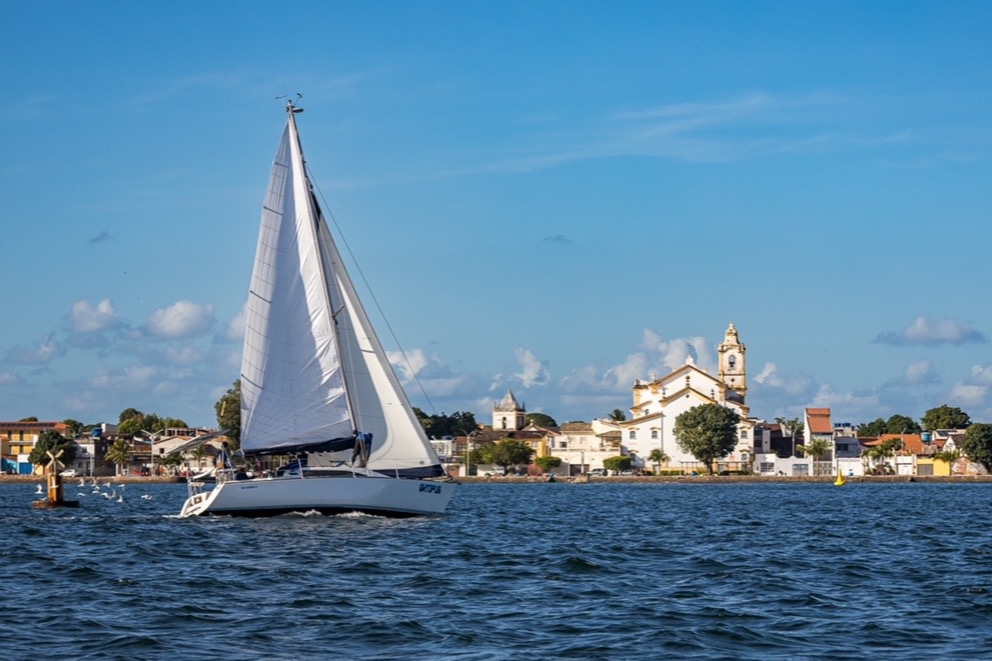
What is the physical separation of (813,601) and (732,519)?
31.3m

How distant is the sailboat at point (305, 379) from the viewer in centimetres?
4912

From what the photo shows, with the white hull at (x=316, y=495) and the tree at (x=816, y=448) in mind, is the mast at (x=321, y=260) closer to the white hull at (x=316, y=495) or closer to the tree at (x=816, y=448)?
the white hull at (x=316, y=495)

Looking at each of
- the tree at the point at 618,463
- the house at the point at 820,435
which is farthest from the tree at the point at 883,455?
the tree at the point at 618,463

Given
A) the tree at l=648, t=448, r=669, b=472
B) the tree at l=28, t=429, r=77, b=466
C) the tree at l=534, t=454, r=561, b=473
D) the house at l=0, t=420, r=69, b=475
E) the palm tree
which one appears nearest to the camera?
the tree at l=28, t=429, r=77, b=466

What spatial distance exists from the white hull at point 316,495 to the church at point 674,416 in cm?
11538

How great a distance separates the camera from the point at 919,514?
64.0 m

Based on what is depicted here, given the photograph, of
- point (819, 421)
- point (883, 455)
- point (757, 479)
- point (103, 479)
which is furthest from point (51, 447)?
point (883, 455)

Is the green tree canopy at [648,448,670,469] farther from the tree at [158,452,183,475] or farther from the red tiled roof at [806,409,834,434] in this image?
the tree at [158,452,183,475]

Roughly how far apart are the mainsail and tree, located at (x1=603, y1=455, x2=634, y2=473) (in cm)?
11353

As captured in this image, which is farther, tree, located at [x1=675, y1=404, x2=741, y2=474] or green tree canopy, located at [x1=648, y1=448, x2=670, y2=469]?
green tree canopy, located at [x1=648, y1=448, x2=670, y2=469]

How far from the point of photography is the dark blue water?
2127 cm

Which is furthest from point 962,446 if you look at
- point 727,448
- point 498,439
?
point 498,439

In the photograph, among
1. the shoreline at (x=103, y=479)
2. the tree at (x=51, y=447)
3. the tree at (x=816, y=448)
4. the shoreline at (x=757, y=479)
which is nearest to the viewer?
the shoreline at (x=757, y=479)

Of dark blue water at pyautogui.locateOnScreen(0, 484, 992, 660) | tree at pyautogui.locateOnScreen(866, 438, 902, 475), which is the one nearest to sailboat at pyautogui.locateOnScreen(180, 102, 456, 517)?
dark blue water at pyautogui.locateOnScreen(0, 484, 992, 660)
